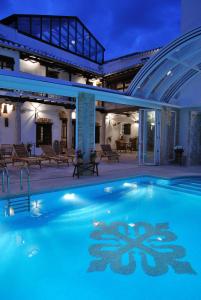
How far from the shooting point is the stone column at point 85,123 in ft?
31.1

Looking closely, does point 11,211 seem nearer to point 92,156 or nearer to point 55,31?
point 92,156

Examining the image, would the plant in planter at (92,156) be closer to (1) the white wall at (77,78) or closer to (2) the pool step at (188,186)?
(2) the pool step at (188,186)

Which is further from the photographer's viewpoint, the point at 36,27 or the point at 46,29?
the point at 46,29

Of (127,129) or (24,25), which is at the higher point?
(24,25)

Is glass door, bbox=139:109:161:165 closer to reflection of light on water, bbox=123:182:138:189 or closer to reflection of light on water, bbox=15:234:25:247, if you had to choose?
reflection of light on water, bbox=123:182:138:189

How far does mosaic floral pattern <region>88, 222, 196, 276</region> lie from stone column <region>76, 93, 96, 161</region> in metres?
4.12

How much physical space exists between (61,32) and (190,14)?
33.9 ft

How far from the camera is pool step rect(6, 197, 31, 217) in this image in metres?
6.24

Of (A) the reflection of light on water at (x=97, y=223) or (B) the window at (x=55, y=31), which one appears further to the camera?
(B) the window at (x=55, y=31)

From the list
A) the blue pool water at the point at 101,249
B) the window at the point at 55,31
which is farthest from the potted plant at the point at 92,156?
the window at the point at 55,31

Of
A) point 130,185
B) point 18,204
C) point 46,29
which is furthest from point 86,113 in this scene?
point 46,29

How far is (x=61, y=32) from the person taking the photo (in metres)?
Answer: 20.1

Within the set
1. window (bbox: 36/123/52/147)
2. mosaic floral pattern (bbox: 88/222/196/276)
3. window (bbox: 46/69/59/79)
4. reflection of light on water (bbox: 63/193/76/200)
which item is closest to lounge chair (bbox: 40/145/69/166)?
reflection of light on water (bbox: 63/193/76/200)

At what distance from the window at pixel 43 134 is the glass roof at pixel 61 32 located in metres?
6.40
